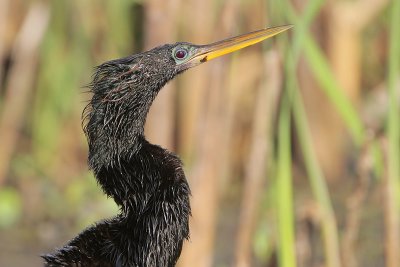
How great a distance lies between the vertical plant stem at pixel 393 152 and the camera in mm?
4773

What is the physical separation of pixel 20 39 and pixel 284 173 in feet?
16.3

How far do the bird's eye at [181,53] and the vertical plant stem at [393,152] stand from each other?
986 mm

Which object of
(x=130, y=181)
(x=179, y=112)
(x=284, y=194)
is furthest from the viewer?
(x=179, y=112)

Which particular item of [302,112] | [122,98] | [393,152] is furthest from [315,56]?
[122,98]

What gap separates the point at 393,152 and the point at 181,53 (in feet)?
3.75

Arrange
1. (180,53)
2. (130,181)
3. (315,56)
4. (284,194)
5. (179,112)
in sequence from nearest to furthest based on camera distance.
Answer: (130,181) < (180,53) < (284,194) < (315,56) < (179,112)

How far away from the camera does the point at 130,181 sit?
4.25 m

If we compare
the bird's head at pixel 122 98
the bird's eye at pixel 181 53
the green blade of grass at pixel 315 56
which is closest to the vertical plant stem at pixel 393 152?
the green blade of grass at pixel 315 56

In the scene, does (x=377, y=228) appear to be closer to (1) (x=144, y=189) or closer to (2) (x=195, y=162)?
(2) (x=195, y=162)

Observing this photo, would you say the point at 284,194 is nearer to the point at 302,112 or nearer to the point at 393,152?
the point at 302,112

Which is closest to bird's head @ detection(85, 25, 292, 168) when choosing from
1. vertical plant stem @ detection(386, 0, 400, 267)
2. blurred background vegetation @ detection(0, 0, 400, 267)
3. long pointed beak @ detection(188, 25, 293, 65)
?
long pointed beak @ detection(188, 25, 293, 65)

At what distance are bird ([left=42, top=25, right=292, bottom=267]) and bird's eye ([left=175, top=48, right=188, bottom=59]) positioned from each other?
17 centimetres

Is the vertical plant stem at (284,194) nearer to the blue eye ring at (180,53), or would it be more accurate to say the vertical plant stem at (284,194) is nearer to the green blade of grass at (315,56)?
the green blade of grass at (315,56)

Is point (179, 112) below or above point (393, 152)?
above
